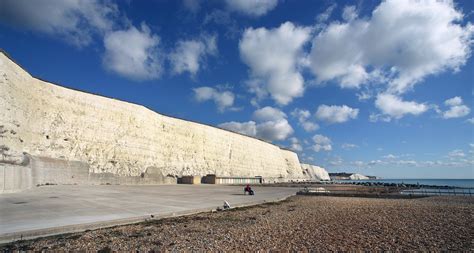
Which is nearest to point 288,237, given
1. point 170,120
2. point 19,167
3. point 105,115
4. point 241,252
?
point 241,252

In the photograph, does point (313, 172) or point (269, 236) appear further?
point (313, 172)

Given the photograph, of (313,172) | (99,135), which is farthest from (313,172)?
(99,135)

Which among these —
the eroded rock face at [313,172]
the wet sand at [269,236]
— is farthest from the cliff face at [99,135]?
the eroded rock face at [313,172]

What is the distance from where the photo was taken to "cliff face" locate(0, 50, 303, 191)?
946 inches

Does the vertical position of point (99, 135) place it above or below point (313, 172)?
above

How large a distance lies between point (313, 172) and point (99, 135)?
360ft

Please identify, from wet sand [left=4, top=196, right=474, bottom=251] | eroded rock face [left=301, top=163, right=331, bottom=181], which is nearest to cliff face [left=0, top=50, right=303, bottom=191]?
wet sand [left=4, top=196, right=474, bottom=251]

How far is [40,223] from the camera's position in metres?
7.72

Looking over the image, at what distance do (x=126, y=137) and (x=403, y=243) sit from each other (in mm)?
40075

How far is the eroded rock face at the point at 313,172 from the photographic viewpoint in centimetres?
12070

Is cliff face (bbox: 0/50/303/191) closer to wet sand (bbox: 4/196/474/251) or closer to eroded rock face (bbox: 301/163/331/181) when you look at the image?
wet sand (bbox: 4/196/474/251)

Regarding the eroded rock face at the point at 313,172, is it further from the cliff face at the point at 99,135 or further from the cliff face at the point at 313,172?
the cliff face at the point at 99,135

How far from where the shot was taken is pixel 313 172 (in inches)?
5103

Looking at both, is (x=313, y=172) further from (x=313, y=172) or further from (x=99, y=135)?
(x=99, y=135)
